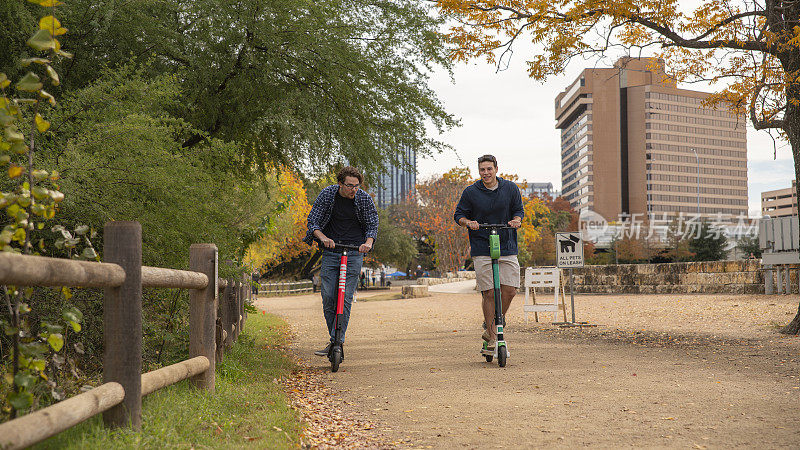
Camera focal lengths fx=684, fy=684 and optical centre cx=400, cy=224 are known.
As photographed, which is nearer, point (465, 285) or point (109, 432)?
point (109, 432)

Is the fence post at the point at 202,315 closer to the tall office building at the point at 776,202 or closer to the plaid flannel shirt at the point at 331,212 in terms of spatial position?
→ the plaid flannel shirt at the point at 331,212

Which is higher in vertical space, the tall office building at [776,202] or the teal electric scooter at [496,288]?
the tall office building at [776,202]

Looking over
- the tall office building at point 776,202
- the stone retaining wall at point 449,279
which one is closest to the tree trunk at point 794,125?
the stone retaining wall at point 449,279

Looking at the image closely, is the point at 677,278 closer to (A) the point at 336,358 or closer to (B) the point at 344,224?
(B) the point at 344,224

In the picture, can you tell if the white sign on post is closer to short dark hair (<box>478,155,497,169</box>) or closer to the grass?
short dark hair (<box>478,155,497,169</box>)

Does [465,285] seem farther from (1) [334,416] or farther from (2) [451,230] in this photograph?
(1) [334,416]

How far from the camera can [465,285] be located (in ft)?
118

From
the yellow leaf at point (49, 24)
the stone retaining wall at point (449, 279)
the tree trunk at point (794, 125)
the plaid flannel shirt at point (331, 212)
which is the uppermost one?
the tree trunk at point (794, 125)

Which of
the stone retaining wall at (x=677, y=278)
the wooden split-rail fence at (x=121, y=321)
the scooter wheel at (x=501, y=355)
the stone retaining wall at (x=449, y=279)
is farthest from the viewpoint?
the stone retaining wall at (x=449, y=279)

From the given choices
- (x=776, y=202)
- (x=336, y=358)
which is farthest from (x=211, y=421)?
(x=776, y=202)

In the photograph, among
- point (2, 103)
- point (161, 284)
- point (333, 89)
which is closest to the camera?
point (2, 103)

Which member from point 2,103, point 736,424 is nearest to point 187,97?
point 2,103

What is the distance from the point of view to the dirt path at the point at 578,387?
4.07m

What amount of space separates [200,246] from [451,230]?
132 feet
